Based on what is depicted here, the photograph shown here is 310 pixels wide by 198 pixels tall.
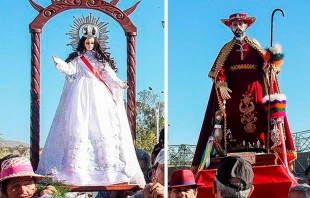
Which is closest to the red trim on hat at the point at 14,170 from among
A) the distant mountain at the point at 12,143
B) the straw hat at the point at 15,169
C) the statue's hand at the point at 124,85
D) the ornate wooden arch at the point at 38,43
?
the straw hat at the point at 15,169

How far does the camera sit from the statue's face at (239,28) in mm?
2918

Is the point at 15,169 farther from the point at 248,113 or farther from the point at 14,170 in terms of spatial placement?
the point at 248,113

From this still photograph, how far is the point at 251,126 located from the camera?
2.99 m

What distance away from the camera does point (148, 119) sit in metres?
2.89

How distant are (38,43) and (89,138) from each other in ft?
1.68

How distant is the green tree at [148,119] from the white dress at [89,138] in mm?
58

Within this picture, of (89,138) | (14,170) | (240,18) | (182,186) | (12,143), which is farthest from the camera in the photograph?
(89,138)

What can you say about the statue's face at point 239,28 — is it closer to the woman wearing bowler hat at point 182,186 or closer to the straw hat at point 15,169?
the woman wearing bowler hat at point 182,186

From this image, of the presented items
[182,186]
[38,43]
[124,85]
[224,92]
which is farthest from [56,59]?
[182,186]

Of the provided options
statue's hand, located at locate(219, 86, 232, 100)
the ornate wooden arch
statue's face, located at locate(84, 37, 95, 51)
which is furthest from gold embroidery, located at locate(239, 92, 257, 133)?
statue's face, located at locate(84, 37, 95, 51)

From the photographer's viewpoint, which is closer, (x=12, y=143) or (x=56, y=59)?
(x=12, y=143)

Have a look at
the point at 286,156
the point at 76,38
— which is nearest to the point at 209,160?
the point at 286,156

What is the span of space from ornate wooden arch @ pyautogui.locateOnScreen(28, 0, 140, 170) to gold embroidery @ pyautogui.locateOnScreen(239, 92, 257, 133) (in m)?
0.53

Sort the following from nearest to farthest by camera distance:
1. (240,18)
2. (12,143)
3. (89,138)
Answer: (12,143)
(240,18)
(89,138)
